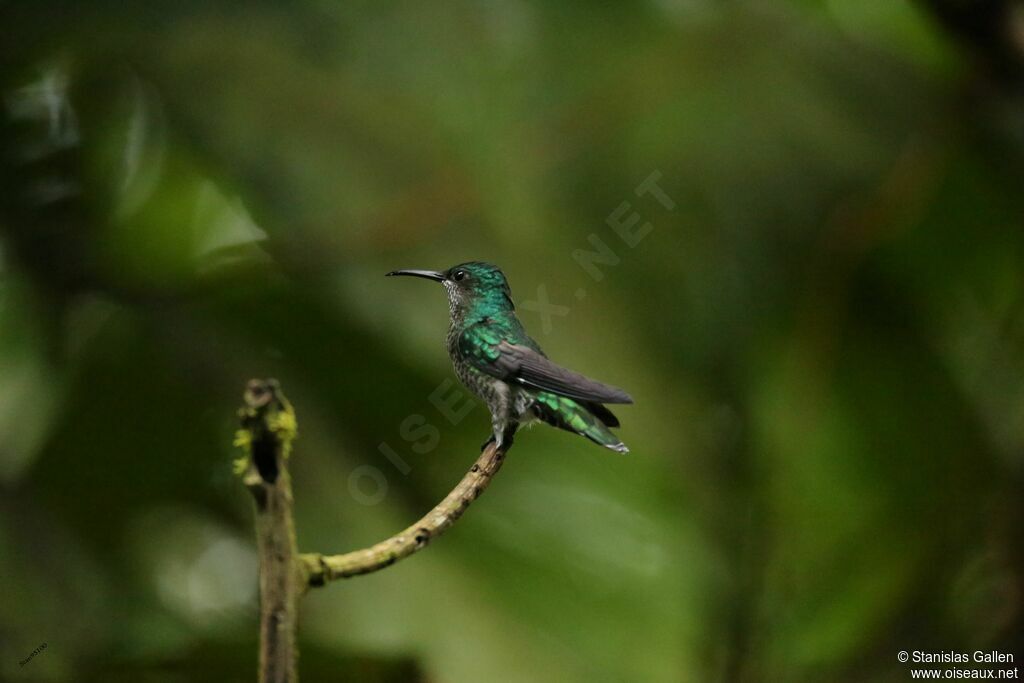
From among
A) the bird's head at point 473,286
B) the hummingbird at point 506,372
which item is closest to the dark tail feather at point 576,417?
the hummingbird at point 506,372

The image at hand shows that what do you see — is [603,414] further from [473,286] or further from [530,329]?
[530,329]

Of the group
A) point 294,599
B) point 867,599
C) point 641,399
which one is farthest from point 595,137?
point 294,599

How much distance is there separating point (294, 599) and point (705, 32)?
223 centimetres

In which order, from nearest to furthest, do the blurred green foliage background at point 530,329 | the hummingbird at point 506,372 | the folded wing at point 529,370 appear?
the folded wing at point 529,370 < the hummingbird at point 506,372 < the blurred green foliage background at point 530,329

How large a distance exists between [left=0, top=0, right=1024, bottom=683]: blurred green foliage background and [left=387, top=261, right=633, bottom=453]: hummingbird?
1.95 ft

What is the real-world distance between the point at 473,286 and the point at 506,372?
0.65 feet

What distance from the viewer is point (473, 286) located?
4.44ft

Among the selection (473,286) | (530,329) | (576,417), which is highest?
(530,329)

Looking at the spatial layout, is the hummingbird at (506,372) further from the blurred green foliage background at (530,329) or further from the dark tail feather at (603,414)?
the blurred green foliage background at (530,329)

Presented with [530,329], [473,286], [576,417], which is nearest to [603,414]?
[576,417]

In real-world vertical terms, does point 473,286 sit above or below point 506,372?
above

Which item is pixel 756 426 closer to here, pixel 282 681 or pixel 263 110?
pixel 263 110

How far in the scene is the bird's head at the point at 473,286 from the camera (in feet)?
4.38

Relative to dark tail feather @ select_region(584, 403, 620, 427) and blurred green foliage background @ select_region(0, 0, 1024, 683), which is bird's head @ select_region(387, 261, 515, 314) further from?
blurred green foliage background @ select_region(0, 0, 1024, 683)
